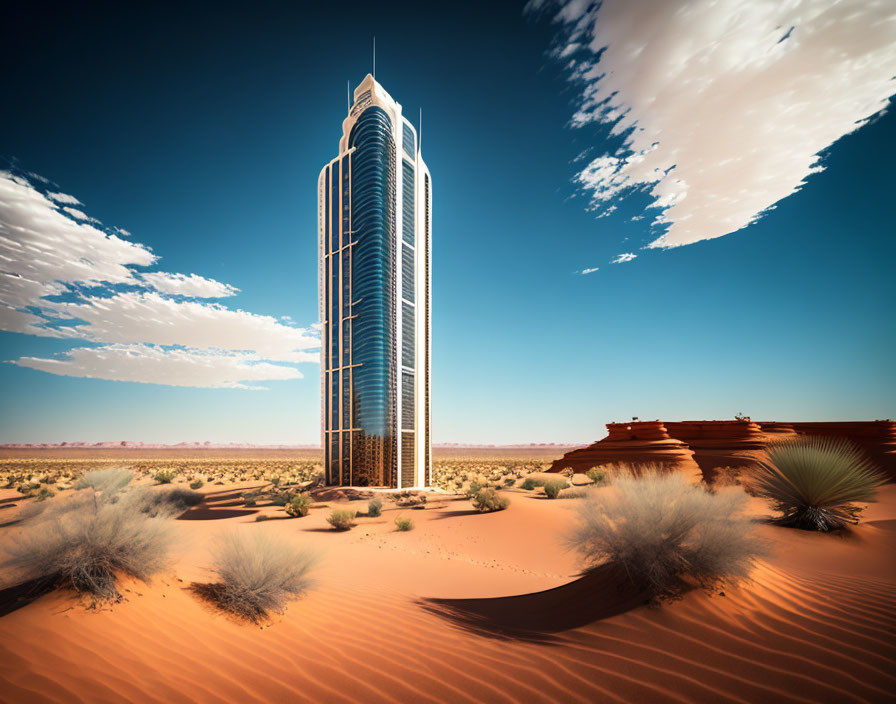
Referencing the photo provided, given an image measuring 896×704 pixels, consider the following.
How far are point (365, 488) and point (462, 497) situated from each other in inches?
277

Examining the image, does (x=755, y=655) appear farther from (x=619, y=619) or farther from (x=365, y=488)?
(x=365, y=488)

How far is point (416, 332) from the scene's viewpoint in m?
28.0

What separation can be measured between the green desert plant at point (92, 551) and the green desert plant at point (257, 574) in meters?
0.71

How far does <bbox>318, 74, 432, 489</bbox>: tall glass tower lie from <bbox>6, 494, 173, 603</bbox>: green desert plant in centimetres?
2133

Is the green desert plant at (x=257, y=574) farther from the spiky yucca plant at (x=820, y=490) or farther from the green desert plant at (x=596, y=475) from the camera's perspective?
the green desert plant at (x=596, y=475)

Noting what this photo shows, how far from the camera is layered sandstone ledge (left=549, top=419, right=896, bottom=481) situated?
20.3 m

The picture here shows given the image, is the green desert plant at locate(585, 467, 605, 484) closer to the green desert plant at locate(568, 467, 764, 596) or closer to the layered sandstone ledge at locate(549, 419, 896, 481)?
the layered sandstone ledge at locate(549, 419, 896, 481)

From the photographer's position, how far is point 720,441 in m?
22.8

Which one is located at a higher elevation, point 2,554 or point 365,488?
point 2,554

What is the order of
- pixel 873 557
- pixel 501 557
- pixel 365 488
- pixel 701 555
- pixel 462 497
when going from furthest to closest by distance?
pixel 365 488 → pixel 462 497 → pixel 501 557 → pixel 873 557 → pixel 701 555

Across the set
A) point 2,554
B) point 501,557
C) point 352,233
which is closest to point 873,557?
point 501,557

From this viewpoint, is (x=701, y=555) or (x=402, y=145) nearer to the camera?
(x=701, y=555)

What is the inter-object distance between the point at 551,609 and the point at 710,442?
71.7ft

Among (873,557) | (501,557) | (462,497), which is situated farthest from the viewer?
(462,497)
